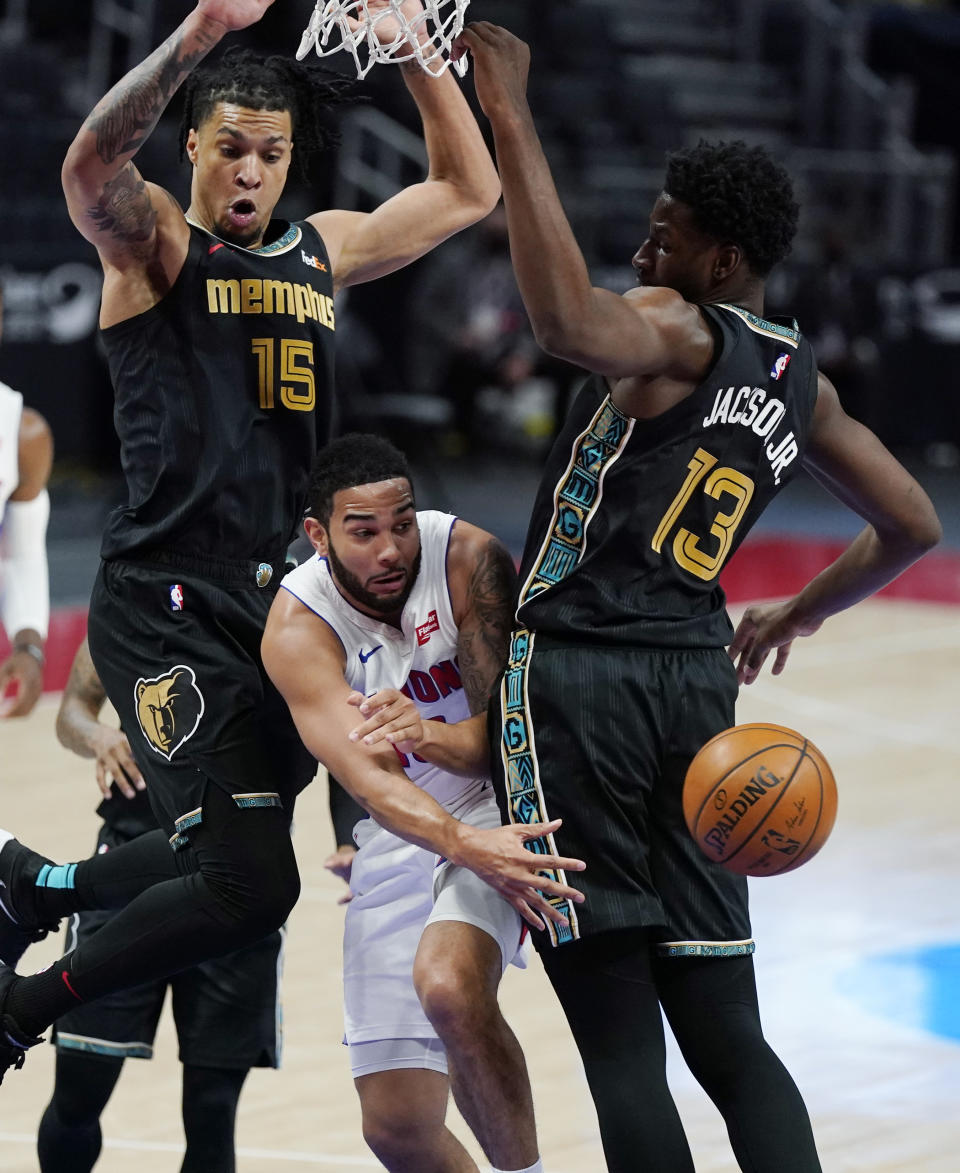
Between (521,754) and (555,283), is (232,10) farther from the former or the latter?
(521,754)

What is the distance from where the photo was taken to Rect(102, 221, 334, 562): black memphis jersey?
4102 millimetres

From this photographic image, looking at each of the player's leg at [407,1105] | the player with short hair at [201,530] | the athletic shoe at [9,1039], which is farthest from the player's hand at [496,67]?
the athletic shoe at [9,1039]

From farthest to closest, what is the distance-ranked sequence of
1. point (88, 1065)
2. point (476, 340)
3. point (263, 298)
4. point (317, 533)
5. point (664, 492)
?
point (476, 340), point (88, 1065), point (263, 298), point (317, 533), point (664, 492)

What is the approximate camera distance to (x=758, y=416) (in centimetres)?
349

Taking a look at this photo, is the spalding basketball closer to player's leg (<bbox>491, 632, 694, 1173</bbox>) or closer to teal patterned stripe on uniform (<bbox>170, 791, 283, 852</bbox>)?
player's leg (<bbox>491, 632, 694, 1173</bbox>)

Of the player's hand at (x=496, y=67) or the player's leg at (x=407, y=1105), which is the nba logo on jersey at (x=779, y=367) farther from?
the player's leg at (x=407, y=1105)

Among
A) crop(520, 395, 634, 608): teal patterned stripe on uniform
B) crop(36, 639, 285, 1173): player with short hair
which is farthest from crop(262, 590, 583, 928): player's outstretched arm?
crop(36, 639, 285, 1173): player with short hair

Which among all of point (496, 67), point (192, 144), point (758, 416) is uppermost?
point (192, 144)

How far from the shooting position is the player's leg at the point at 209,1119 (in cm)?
421

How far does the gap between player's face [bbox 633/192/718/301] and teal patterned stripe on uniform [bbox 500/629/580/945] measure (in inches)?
28.8

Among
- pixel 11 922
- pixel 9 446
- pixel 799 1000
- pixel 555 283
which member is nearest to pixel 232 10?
pixel 555 283

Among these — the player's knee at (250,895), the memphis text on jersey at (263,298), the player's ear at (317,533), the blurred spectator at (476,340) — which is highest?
the blurred spectator at (476,340)

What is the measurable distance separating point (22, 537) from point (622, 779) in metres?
2.28

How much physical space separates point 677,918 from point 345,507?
103cm
